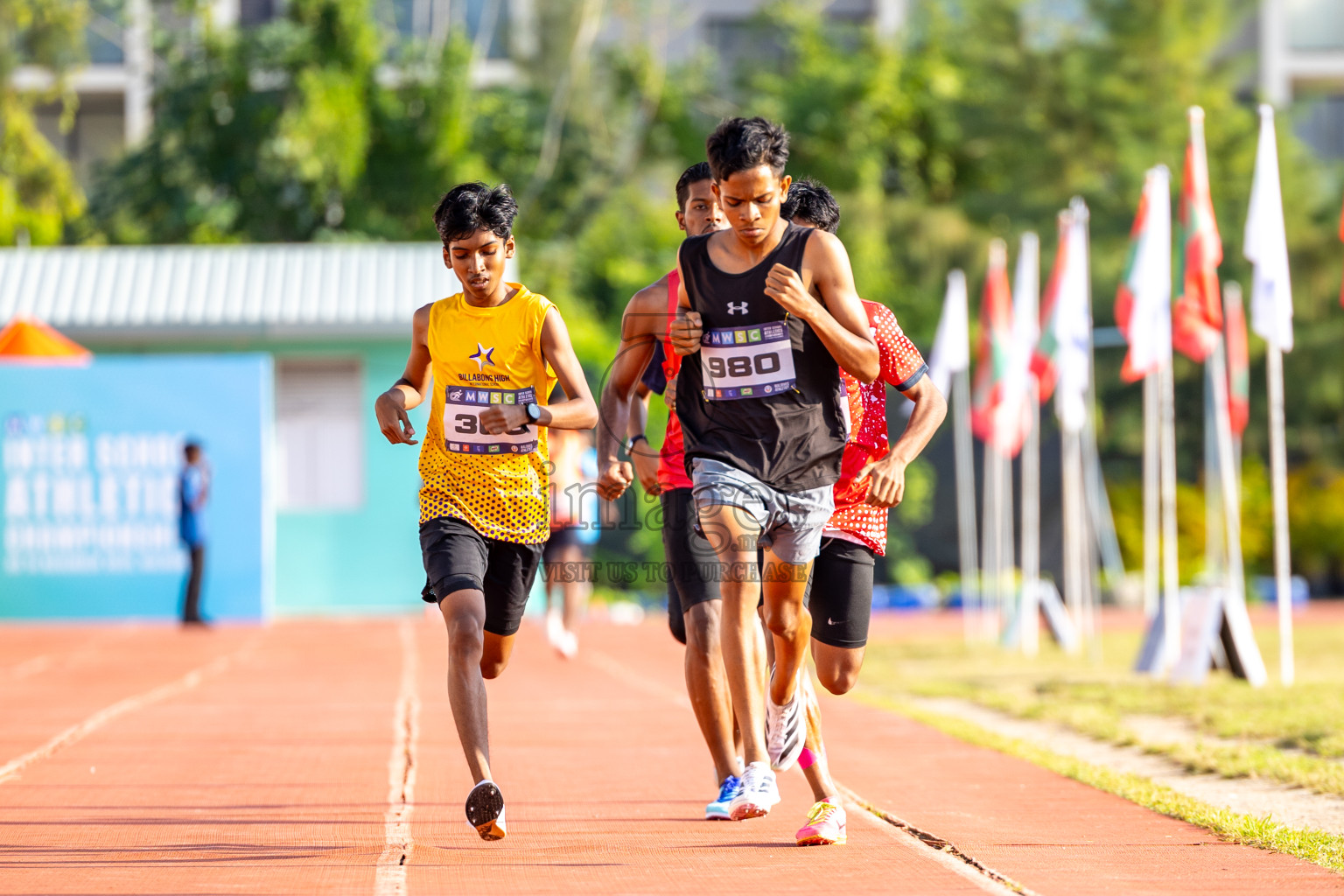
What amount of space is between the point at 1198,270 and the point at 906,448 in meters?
6.86

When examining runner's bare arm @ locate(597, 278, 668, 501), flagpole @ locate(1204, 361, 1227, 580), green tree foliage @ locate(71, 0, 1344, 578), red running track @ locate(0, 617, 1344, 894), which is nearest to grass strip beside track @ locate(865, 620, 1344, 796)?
red running track @ locate(0, 617, 1344, 894)

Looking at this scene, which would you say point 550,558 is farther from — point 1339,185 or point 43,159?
point 1339,185

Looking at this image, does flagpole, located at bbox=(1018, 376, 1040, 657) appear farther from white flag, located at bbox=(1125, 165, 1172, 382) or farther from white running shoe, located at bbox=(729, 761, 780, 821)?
white running shoe, located at bbox=(729, 761, 780, 821)

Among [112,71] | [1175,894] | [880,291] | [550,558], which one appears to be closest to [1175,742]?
[1175,894]

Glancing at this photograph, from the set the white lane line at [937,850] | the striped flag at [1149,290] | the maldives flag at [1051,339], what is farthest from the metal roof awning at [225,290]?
the white lane line at [937,850]

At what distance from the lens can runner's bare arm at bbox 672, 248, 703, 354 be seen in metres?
5.12

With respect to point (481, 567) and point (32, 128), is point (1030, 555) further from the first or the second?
point (32, 128)

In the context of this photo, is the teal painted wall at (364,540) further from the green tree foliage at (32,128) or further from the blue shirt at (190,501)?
the green tree foliage at (32,128)

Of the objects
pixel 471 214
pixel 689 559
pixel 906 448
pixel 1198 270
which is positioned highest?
pixel 1198 270

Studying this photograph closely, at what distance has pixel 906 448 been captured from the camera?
5051 mm

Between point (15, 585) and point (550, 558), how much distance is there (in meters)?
7.53

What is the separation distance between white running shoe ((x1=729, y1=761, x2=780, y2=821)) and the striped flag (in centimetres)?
695

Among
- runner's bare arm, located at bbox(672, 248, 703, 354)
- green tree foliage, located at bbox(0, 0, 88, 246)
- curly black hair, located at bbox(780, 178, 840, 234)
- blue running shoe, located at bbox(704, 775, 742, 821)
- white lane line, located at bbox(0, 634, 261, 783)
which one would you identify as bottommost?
white lane line, located at bbox(0, 634, 261, 783)

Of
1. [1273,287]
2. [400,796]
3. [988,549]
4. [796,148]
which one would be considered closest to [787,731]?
[400,796]
